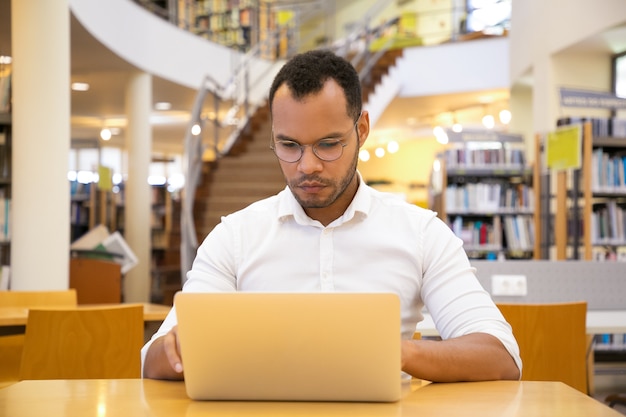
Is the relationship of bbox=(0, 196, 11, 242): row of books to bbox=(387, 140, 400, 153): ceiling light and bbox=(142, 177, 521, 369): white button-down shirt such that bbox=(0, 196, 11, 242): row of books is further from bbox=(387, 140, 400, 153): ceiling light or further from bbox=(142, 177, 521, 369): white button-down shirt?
bbox=(387, 140, 400, 153): ceiling light

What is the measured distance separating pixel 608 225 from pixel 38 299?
13.8 ft

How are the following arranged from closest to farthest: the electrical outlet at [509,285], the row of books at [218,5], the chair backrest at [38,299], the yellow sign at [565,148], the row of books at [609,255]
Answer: the electrical outlet at [509,285], the chair backrest at [38,299], the yellow sign at [565,148], the row of books at [609,255], the row of books at [218,5]

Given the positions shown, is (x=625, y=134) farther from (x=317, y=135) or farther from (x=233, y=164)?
(x=317, y=135)

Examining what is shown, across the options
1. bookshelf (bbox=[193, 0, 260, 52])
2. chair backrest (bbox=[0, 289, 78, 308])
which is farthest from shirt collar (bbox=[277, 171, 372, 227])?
bookshelf (bbox=[193, 0, 260, 52])

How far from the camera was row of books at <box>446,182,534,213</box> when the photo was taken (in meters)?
7.70

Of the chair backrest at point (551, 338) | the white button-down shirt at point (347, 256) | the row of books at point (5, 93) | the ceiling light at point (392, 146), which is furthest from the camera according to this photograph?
the ceiling light at point (392, 146)

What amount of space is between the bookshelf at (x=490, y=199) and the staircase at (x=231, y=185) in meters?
1.57

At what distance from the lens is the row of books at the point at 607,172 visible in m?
6.07

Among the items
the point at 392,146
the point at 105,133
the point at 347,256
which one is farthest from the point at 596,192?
the point at 392,146

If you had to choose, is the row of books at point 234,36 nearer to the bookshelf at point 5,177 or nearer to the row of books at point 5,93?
the row of books at point 5,93

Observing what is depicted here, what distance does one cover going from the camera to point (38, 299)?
13.0ft

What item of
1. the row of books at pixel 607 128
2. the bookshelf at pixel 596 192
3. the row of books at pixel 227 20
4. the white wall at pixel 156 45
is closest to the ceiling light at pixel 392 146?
the row of books at pixel 227 20

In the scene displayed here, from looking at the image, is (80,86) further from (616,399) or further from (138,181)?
(616,399)

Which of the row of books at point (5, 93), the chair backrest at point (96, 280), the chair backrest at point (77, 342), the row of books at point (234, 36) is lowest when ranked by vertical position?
the chair backrest at point (96, 280)
